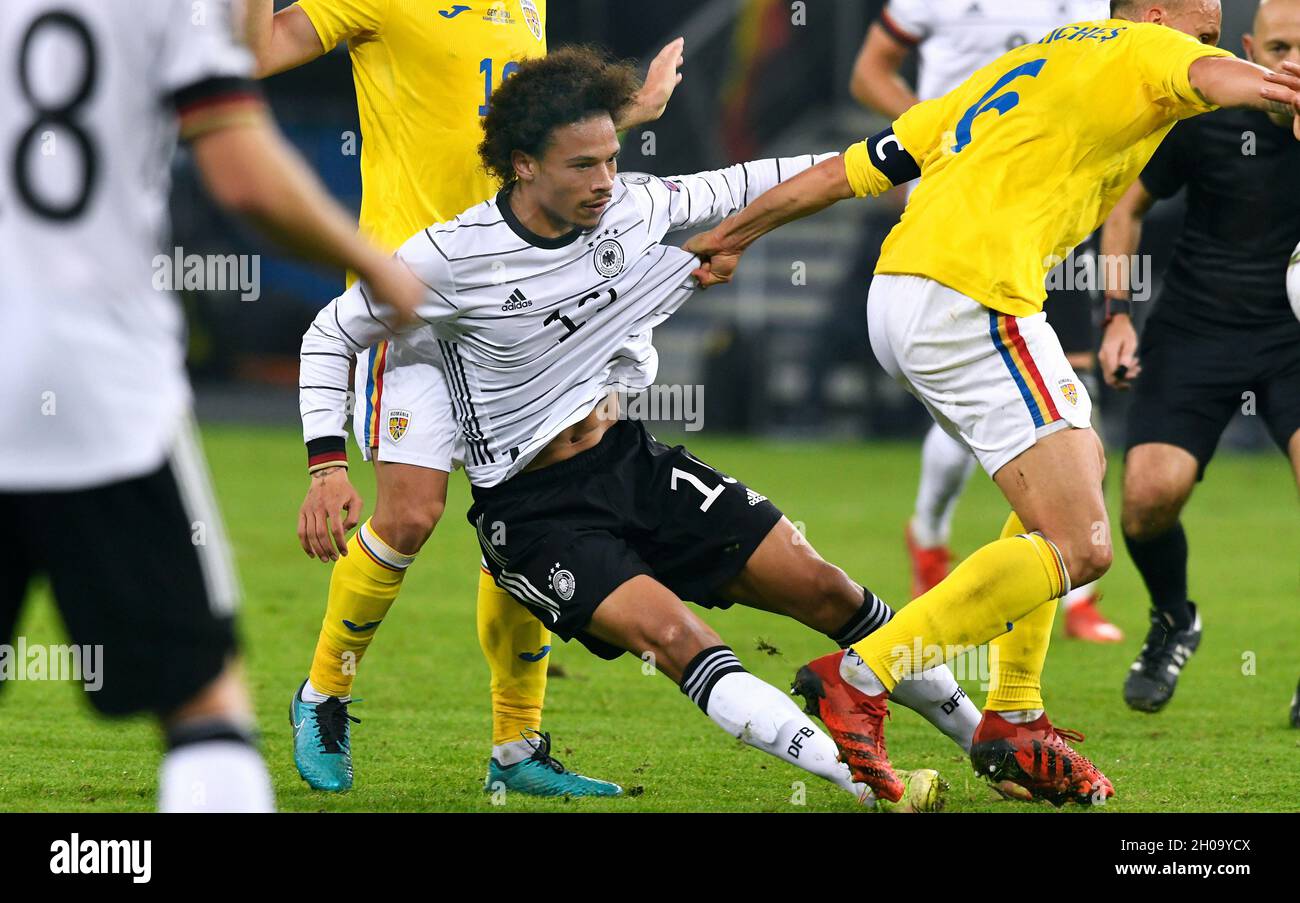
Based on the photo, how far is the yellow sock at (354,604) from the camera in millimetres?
4504

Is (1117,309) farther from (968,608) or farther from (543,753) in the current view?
(543,753)

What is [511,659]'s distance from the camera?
4.50 m

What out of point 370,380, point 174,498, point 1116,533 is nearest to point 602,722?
point 370,380

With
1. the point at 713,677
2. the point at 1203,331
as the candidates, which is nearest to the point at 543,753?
the point at 713,677

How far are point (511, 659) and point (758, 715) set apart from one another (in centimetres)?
104

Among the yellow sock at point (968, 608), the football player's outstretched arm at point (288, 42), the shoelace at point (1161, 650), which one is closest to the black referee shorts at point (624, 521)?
the yellow sock at point (968, 608)

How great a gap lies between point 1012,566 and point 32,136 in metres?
2.40

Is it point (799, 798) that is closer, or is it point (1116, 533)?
point (799, 798)

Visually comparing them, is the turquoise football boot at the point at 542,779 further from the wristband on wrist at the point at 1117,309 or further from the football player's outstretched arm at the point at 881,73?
the football player's outstretched arm at the point at 881,73

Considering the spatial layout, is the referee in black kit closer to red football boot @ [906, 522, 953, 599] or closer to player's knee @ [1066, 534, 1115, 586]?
red football boot @ [906, 522, 953, 599]

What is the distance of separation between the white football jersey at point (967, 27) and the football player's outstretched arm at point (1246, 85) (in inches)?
105

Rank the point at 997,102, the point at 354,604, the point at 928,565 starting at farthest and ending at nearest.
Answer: the point at 928,565 → the point at 354,604 → the point at 997,102

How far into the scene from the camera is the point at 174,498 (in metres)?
2.45

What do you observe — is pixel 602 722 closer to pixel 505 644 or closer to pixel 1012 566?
pixel 505 644
